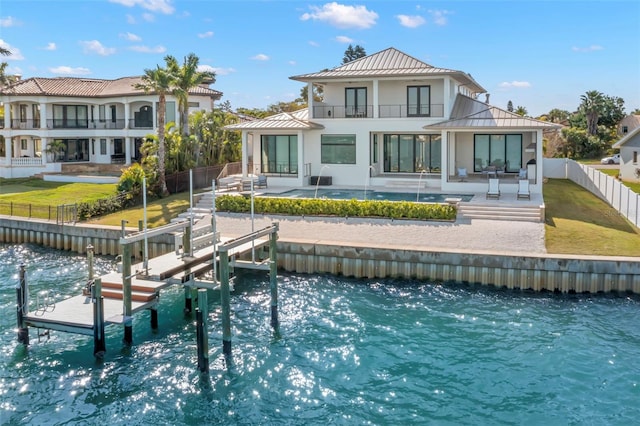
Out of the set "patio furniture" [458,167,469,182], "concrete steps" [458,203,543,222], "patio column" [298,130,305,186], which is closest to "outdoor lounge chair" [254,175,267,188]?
"patio column" [298,130,305,186]

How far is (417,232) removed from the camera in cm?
2505

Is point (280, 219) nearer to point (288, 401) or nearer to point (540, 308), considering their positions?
point (540, 308)

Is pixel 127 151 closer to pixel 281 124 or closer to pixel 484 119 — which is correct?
pixel 281 124

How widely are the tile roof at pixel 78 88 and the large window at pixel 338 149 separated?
56.7ft

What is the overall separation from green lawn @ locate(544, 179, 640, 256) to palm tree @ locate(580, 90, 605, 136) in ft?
169

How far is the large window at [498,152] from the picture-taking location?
3625cm

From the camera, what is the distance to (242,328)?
17.8 meters

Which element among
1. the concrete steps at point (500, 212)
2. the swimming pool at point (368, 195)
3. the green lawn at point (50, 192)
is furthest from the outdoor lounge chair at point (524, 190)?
the green lawn at point (50, 192)

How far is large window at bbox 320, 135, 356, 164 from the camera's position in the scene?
124 feet

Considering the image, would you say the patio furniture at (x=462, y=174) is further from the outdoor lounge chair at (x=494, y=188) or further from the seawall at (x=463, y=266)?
the seawall at (x=463, y=266)

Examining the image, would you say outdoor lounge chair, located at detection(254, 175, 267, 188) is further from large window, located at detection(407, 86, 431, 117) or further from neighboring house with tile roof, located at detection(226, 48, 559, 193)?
large window, located at detection(407, 86, 431, 117)

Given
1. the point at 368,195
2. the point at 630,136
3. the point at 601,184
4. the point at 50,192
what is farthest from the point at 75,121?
the point at 630,136

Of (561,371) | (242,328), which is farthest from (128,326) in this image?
(561,371)

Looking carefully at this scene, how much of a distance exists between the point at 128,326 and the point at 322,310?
6.18m
